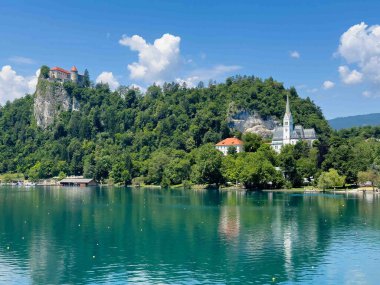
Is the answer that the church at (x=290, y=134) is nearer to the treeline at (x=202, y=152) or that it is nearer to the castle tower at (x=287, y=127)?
the castle tower at (x=287, y=127)

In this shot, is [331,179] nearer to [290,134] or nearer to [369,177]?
[369,177]

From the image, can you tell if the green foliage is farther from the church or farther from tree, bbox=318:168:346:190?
the church

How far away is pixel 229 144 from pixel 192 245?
112m

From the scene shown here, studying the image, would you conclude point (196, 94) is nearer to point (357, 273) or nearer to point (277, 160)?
point (277, 160)

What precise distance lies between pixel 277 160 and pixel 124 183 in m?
54.7

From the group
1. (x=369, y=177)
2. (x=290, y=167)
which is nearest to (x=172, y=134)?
(x=290, y=167)

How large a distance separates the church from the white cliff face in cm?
1418

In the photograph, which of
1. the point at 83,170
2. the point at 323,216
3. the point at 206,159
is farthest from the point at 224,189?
the point at 83,170

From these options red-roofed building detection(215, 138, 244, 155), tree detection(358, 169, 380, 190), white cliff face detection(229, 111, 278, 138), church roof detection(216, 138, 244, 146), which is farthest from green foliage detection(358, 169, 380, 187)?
white cliff face detection(229, 111, 278, 138)

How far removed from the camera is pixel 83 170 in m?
176

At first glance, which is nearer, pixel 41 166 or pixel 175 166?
pixel 175 166

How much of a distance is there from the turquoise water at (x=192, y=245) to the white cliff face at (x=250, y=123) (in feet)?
321

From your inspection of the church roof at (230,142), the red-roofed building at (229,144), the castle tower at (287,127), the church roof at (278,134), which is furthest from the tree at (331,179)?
the church roof at (278,134)

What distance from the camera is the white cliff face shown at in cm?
17438
